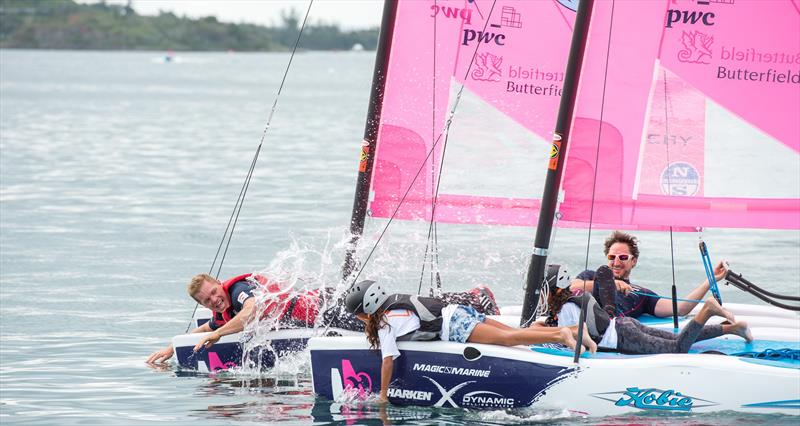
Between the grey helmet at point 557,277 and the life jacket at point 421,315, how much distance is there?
925mm

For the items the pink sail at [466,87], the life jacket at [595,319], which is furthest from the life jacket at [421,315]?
the pink sail at [466,87]

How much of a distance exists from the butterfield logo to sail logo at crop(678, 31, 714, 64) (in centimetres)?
279

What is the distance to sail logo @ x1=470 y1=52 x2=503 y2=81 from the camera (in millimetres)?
11578

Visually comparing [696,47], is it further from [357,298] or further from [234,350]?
[234,350]

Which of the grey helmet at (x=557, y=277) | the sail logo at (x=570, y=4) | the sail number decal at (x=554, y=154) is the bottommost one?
the grey helmet at (x=557, y=277)

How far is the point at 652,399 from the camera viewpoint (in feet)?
29.4

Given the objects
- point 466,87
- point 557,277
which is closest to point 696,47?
point 557,277

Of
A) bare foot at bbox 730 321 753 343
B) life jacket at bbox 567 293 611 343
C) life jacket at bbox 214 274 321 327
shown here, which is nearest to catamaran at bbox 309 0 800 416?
bare foot at bbox 730 321 753 343

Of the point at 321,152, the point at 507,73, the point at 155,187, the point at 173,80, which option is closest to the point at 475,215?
the point at 507,73

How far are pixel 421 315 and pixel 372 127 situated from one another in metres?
2.91

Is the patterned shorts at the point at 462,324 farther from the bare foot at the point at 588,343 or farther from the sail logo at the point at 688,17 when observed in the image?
the sail logo at the point at 688,17

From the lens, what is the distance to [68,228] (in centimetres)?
2042

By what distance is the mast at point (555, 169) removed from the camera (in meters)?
9.85

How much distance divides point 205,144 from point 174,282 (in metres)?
22.4
